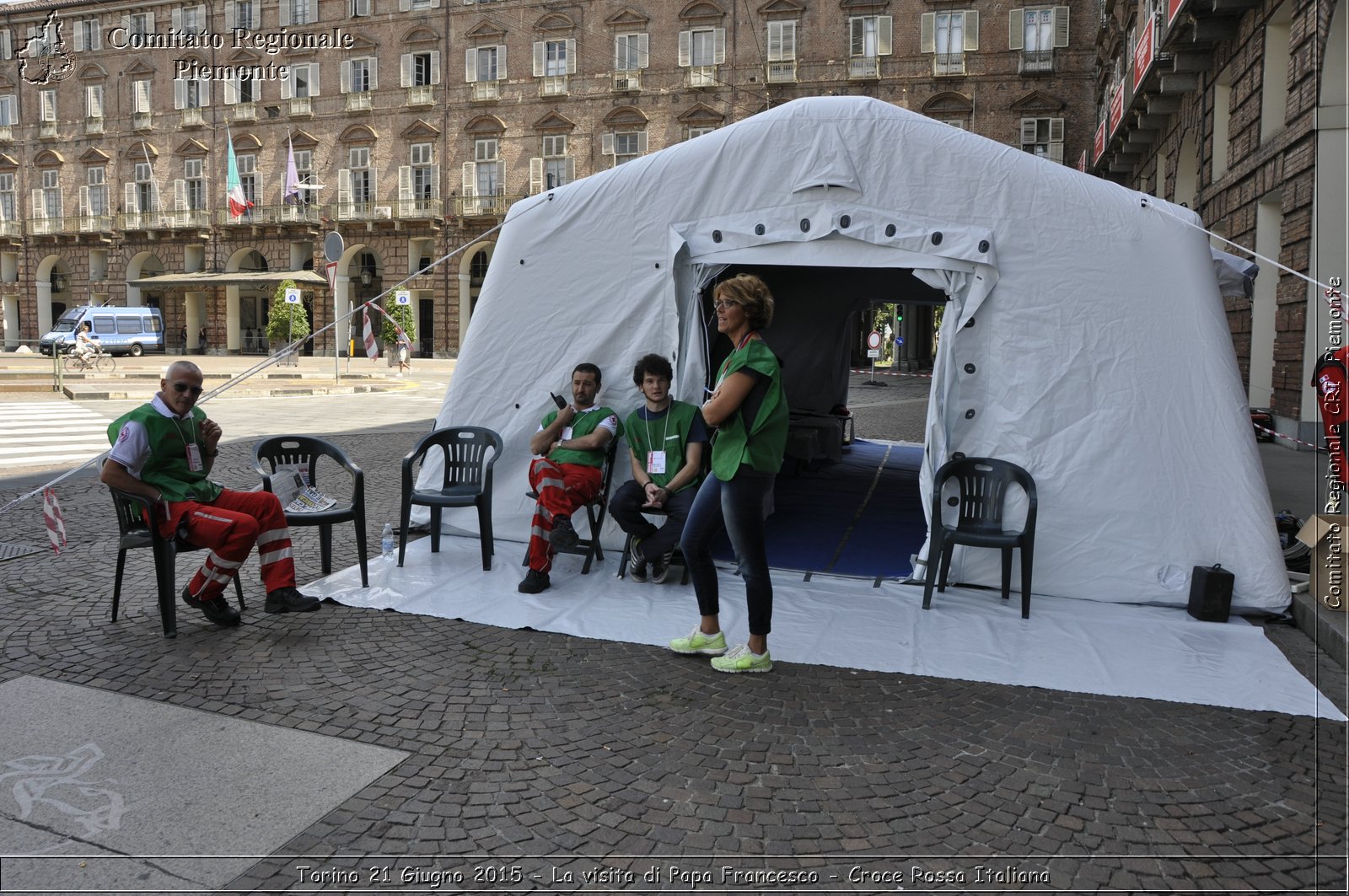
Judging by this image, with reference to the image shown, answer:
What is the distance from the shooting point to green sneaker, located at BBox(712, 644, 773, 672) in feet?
14.1

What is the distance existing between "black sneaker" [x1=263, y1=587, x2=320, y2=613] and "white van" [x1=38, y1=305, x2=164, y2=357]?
115 ft

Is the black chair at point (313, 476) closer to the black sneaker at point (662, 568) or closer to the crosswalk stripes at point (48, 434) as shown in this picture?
the black sneaker at point (662, 568)

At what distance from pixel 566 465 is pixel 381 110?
122 ft

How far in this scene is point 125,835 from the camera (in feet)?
9.25

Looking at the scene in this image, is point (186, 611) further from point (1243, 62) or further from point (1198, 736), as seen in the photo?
point (1243, 62)

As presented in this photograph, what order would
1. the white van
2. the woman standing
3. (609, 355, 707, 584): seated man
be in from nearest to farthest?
1. the woman standing
2. (609, 355, 707, 584): seated man
3. the white van

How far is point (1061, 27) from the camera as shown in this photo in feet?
103

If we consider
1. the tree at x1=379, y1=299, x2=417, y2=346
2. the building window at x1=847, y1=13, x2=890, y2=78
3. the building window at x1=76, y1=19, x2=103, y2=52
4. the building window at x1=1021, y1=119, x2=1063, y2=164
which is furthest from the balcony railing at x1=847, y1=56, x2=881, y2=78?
the building window at x1=76, y1=19, x2=103, y2=52

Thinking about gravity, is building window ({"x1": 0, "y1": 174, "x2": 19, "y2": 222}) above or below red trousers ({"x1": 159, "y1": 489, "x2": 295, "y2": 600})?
above

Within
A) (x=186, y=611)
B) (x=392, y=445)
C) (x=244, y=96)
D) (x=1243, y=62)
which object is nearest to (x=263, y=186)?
(x=244, y=96)

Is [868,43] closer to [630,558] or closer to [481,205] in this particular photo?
[481,205]

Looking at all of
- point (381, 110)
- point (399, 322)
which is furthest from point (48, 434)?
point (381, 110)

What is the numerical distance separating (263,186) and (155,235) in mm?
6114

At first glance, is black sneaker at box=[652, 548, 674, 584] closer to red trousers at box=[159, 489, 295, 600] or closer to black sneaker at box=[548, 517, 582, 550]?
black sneaker at box=[548, 517, 582, 550]
